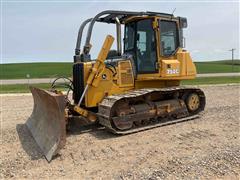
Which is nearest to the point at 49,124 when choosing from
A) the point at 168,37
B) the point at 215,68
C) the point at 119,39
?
the point at 119,39

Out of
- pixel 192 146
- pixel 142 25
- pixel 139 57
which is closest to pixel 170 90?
pixel 139 57

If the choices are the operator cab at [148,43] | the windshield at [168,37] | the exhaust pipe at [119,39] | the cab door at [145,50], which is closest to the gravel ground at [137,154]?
the cab door at [145,50]

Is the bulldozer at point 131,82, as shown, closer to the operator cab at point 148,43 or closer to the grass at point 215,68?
the operator cab at point 148,43

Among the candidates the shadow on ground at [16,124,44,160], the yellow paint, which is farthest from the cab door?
the shadow on ground at [16,124,44,160]

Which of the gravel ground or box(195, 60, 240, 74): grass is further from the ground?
box(195, 60, 240, 74): grass

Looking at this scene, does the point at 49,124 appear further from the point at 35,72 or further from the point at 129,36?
the point at 35,72

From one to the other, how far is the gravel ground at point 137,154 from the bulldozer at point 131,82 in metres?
0.42

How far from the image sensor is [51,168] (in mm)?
5961

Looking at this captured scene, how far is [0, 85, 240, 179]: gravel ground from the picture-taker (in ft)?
18.3

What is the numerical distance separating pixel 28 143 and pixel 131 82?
10.3 feet

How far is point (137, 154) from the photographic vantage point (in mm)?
6414

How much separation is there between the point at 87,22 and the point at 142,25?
58.2 inches

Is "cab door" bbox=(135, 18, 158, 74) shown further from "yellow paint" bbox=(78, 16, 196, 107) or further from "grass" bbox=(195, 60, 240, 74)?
"grass" bbox=(195, 60, 240, 74)

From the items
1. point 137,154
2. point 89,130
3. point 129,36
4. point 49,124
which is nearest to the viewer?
point 137,154
